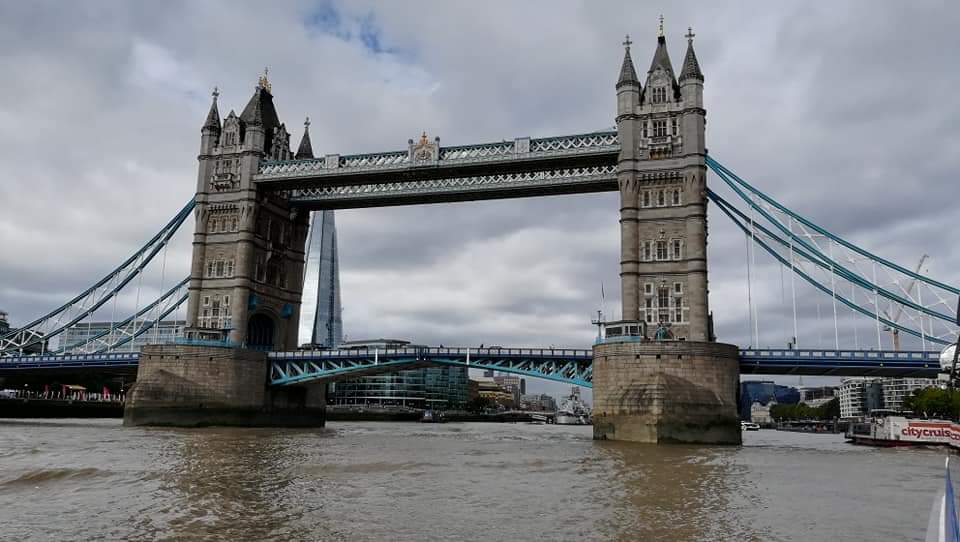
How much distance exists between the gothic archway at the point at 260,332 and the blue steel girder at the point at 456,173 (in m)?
11.9

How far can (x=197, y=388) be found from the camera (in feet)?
202

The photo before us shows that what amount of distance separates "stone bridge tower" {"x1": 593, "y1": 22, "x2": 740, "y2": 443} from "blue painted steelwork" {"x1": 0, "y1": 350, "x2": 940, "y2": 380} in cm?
582

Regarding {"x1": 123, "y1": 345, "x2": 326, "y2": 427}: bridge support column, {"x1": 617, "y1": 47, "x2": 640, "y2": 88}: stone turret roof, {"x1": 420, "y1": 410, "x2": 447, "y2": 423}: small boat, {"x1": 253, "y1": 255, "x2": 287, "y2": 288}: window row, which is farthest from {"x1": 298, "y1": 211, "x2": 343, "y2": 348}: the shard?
{"x1": 617, "y1": 47, "x2": 640, "y2": 88}: stone turret roof

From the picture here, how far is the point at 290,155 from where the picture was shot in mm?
75750

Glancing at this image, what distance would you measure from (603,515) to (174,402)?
166ft

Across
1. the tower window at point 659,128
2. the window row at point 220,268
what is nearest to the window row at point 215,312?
the window row at point 220,268

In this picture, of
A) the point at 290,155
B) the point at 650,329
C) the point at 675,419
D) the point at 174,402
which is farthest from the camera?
the point at 290,155

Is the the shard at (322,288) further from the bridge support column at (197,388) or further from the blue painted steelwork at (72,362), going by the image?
the bridge support column at (197,388)

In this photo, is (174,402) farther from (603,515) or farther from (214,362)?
(603,515)

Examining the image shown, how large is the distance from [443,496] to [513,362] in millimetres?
39452

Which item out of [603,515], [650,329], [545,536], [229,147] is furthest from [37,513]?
[229,147]

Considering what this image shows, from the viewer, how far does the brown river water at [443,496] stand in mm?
16531

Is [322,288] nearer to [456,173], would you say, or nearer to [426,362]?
[426,362]

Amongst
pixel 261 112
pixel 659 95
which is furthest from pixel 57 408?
pixel 659 95
